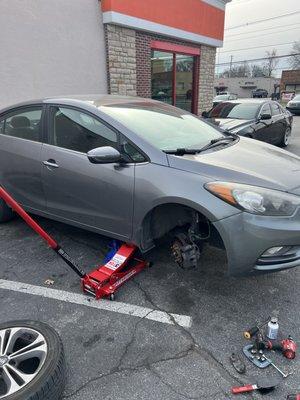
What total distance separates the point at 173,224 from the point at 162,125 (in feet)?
3.35

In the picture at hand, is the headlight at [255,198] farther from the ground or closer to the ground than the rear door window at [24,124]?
closer to the ground

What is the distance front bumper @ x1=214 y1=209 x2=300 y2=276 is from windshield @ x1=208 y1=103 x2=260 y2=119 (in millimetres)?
6149

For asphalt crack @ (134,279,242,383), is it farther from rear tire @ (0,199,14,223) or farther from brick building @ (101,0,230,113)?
brick building @ (101,0,230,113)

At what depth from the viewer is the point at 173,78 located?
11453mm

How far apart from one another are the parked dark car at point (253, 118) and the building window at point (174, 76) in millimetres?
2611

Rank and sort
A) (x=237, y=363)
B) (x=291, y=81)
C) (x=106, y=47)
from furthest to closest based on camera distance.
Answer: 1. (x=291, y=81)
2. (x=106, y=47)
3. (x=237, y=363)

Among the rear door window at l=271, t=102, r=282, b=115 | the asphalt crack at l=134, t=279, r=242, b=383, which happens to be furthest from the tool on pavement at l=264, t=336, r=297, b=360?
the rear door window at l=271, t=102, r=282, b=115

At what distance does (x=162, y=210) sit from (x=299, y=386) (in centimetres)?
159

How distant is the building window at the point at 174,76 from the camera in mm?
10741

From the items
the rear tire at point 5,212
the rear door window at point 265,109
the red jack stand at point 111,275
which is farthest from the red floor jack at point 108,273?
the rear door window at point 265,109

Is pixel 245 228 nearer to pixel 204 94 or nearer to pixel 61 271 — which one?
pixel 61 271

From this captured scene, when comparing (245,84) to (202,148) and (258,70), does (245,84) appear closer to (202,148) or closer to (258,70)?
(258,70)

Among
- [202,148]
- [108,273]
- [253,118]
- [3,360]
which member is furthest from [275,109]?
[3,360]

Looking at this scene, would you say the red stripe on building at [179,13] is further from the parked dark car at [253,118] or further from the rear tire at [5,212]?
the rear tire at [5,212]
